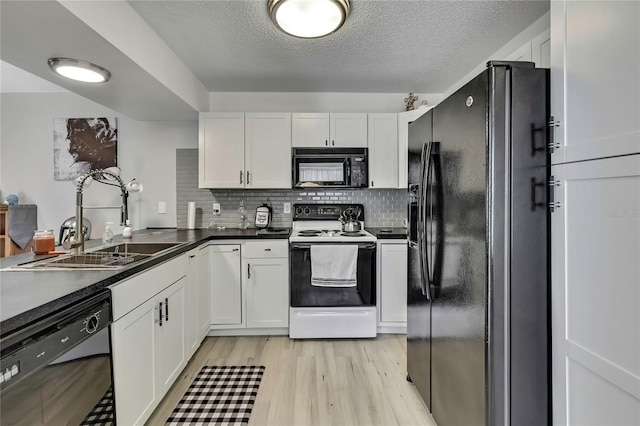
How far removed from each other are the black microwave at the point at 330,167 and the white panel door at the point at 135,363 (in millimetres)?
1824

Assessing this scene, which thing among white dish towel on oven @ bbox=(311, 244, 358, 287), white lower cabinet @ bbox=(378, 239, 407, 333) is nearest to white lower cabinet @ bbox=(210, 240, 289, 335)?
white dish towel on oven @ bbox=(311, 244, 358, 287)

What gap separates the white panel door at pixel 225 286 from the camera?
9.30 feet

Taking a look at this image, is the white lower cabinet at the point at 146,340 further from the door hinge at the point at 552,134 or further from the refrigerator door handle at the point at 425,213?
Result: the door hinge at the point at 552,134

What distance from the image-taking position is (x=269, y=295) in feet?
9.38

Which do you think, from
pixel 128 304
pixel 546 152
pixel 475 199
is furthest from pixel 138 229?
pixel 546 152

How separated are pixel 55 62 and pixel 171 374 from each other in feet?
6.44

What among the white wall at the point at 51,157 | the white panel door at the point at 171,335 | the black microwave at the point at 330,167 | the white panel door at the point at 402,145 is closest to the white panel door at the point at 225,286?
the white panel door at the point at 171,335

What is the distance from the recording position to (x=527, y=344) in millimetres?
1179

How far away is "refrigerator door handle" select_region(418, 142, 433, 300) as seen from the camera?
1.61 meters

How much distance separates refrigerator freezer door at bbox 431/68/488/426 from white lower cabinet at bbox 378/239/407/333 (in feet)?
3.99

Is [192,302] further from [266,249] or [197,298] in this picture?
[266,249]

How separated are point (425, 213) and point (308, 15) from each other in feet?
4.17

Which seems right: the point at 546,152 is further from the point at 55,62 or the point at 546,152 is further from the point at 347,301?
the point at 55,62

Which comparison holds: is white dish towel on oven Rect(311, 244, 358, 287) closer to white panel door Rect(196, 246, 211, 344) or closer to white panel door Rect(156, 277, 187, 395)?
white panel door Rect(196, 246, 211, 344)
